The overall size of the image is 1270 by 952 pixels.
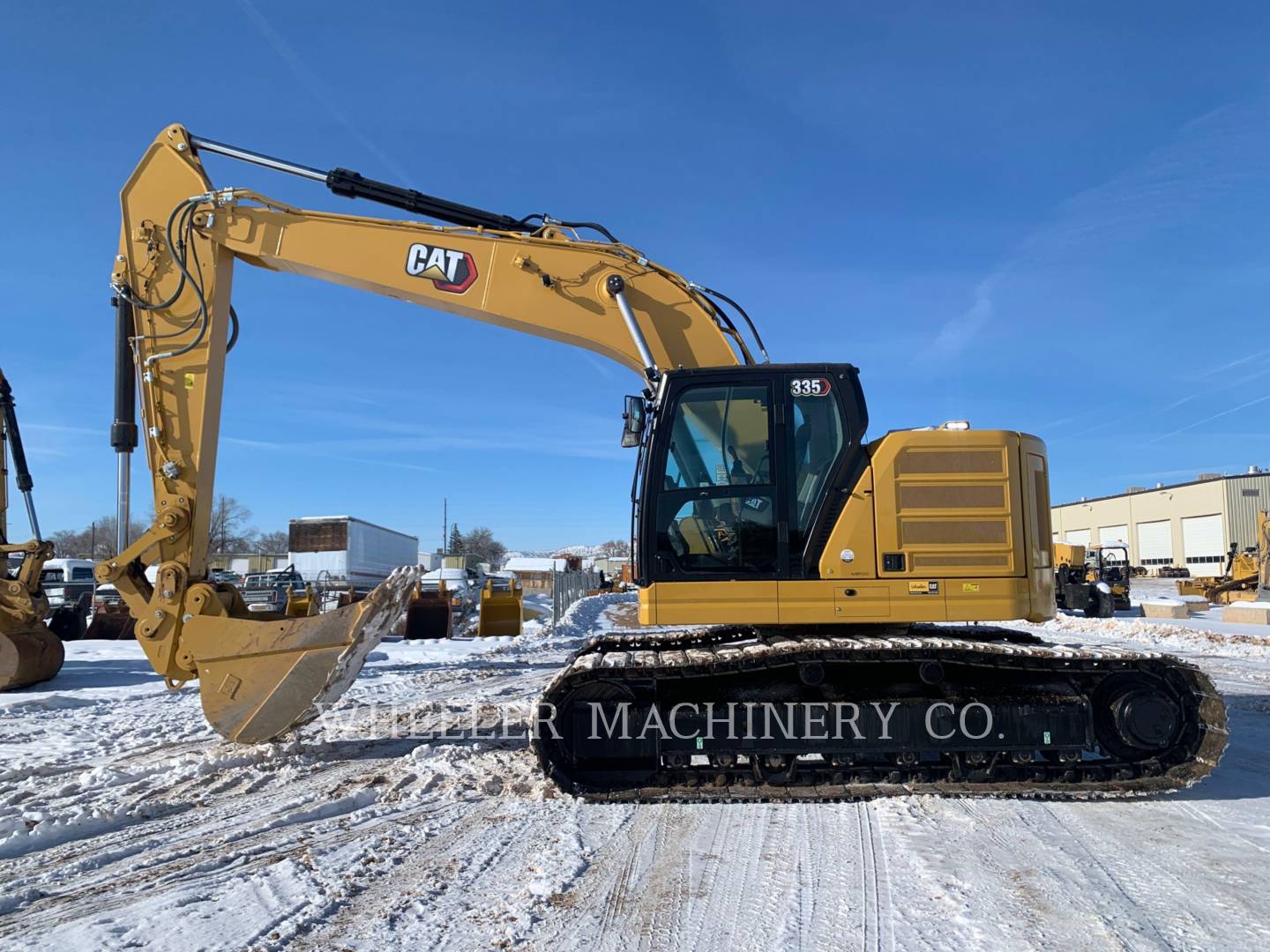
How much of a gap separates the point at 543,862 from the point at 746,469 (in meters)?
2.66

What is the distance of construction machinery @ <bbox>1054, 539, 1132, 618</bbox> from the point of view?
25297mm

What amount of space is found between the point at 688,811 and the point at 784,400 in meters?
2.69

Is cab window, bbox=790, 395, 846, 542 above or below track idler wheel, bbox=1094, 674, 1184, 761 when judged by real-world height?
above

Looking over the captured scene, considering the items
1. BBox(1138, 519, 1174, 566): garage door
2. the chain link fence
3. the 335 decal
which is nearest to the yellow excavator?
the 335 decal

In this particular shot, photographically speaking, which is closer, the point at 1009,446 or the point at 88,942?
the point at 88,942

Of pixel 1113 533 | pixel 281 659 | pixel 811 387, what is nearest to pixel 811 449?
pixel 811 387

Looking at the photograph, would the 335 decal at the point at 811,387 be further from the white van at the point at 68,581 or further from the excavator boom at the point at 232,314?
the white van at the point at 68,581

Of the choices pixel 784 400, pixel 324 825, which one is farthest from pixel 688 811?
pixel 784 400

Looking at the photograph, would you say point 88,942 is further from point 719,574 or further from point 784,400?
point 784,400

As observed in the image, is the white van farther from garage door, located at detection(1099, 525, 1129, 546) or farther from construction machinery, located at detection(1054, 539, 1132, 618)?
garage door, located at detection(1099, 525, 1129, 546)

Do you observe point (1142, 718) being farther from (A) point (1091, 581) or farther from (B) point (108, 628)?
(A) point (1091, 581)

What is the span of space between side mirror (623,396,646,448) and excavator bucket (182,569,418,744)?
184 centimetres

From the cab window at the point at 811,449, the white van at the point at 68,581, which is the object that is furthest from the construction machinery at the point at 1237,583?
the white van at the point at 68,581

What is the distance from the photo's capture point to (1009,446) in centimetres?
553
